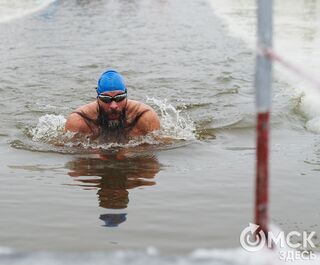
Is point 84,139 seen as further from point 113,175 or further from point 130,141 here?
point 113,175

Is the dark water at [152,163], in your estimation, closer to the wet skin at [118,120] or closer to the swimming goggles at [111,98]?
the wet skin at [118,120]

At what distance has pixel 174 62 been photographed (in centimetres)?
1395

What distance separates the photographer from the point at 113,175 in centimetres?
610

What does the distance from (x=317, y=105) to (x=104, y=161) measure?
422 cm

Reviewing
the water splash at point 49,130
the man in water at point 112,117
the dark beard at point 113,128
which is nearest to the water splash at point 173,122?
the man in water at point 112,117

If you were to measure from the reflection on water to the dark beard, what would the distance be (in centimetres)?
58

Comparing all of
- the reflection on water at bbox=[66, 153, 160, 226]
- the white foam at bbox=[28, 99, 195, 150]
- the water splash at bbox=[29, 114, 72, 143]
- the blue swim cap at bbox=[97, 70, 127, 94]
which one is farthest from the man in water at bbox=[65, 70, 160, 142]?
the reflection on water at bbox=[66, 153, 160, 226]

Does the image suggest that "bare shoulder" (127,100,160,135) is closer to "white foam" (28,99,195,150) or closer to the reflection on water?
"white foam" (28,99,195,150)

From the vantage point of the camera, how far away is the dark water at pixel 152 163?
15.1 ft

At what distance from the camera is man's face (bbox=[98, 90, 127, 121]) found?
23.5ft

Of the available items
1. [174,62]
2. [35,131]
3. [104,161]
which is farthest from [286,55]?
[104,161]

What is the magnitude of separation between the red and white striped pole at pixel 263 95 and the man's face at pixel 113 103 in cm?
455

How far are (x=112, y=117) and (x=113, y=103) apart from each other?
214 mm

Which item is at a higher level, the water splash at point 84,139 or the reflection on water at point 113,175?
the reflection on water at point 113,175
